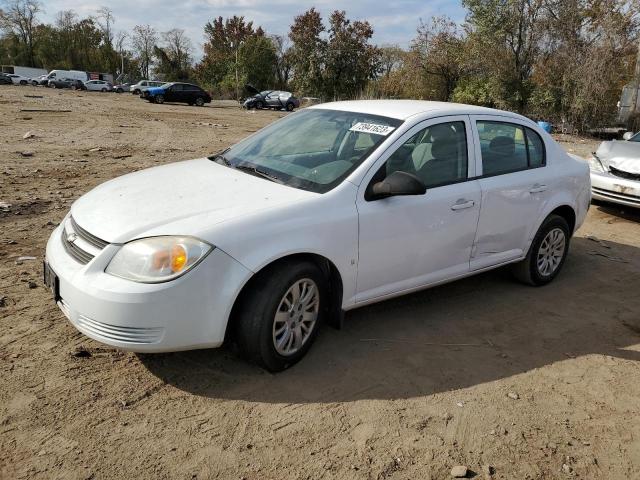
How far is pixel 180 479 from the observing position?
8.40ft

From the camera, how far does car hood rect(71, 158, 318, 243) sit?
3.12 metres

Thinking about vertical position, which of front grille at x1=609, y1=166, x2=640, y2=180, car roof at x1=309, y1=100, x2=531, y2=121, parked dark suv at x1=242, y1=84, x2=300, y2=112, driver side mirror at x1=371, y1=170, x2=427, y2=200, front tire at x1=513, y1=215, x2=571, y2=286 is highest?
car roof at x1=309, y1=100, x2=531, y2=121

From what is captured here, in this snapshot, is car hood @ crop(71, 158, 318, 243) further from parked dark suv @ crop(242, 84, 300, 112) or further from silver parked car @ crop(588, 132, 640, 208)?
parked dark suv @ crop(242, 84, 300, 112)

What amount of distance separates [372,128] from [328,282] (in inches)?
48.6

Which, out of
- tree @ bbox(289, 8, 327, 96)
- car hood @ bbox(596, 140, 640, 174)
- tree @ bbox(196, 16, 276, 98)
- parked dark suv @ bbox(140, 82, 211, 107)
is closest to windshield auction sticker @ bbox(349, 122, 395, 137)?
A: car hood @ bbox(596, 140, 640, 174)

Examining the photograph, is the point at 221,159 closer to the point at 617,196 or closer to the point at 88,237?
the point at 88,237

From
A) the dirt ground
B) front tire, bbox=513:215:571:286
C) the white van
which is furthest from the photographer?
the white van

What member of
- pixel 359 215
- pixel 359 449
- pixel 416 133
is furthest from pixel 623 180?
pixel 359 449

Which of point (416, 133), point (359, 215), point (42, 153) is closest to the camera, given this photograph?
point (359, 215)

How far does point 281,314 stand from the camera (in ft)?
10.9

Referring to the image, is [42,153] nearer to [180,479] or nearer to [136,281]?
[136,281]

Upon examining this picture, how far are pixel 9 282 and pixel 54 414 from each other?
1.97 meters

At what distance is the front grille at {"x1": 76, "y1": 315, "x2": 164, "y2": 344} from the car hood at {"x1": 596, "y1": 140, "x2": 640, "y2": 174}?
7336 millimetres

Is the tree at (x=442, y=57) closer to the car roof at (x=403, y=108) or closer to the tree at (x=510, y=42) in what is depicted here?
the tree at (x=510, y=42)
